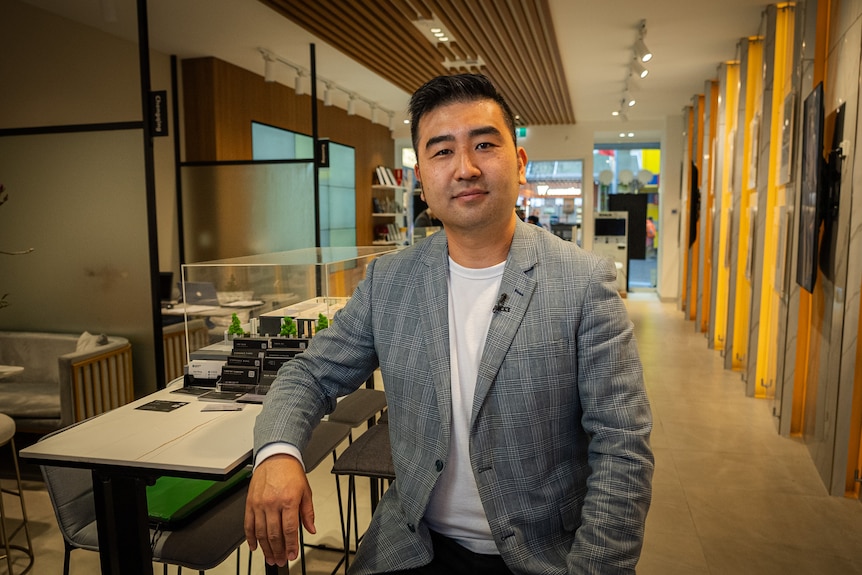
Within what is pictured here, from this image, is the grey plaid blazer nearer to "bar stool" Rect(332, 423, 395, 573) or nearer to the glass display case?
"bar stool" Rect(332, 423, 395, 573)

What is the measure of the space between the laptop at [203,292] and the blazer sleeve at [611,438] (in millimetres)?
2139

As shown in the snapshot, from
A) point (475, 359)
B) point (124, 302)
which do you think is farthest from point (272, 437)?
point (124, 302)

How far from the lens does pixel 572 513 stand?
1354 mm

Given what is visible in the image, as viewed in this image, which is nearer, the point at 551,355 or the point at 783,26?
the point at 551,355

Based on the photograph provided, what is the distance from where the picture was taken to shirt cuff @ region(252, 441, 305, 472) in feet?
4.26

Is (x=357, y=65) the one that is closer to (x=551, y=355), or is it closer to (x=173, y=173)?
(x=173, y=173)

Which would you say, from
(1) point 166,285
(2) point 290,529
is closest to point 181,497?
(2) point 290,529

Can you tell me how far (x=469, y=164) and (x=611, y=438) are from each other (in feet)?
2.02

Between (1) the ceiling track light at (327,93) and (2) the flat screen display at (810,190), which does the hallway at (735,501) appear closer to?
(2) the flat screen display at (810,190)

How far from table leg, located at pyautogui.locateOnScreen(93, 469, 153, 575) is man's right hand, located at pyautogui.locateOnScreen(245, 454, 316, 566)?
0.73 m

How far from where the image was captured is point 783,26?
5.29 meters

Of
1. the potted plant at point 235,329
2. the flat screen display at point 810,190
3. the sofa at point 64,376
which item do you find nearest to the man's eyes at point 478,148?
the potted plant at point 235,329

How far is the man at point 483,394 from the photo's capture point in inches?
49.6

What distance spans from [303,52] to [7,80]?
3100 mm
